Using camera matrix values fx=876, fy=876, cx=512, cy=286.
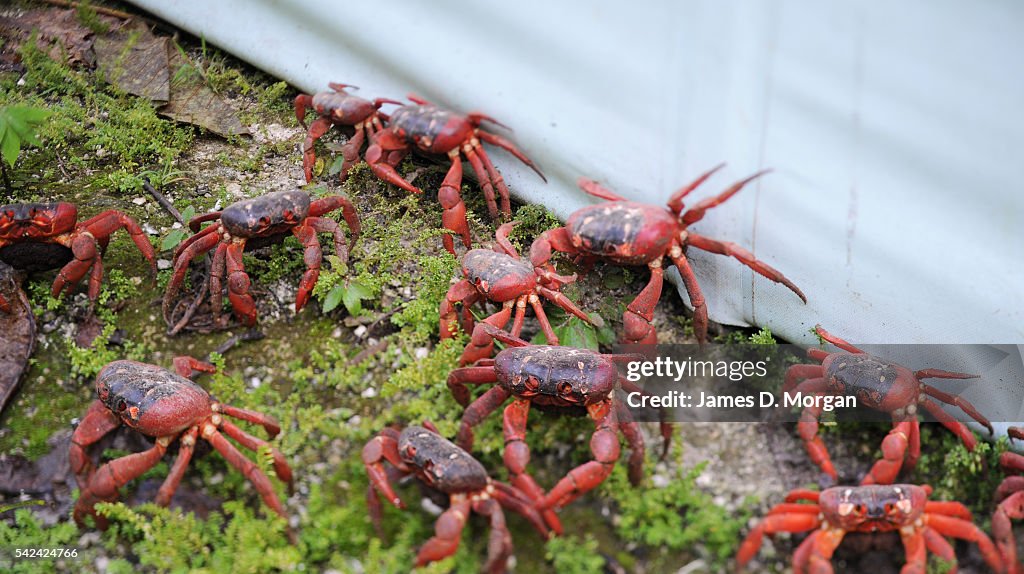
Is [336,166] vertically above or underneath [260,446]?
above

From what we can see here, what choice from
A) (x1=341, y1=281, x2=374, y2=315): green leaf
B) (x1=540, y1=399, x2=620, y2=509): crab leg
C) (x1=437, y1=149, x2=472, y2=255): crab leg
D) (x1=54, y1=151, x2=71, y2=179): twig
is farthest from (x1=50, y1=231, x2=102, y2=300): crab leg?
(x1=540, y1=399, x2=620, y2=509): crab leg

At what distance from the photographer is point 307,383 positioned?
461 centimetres

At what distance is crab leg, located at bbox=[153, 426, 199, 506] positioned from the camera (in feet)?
13.1

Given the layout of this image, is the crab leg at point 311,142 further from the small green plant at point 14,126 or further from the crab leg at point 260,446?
the crab leg at point 260,446

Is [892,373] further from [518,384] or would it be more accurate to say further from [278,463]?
[278,463]

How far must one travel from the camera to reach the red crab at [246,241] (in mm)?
4723

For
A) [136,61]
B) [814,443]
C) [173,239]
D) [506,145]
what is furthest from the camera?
[136,61]

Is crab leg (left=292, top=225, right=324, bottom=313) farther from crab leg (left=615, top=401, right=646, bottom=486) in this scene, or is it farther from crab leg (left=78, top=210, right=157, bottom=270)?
crab leg (left=615, top=401, right=646, bottom=486)

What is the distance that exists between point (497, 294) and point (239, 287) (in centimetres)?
139

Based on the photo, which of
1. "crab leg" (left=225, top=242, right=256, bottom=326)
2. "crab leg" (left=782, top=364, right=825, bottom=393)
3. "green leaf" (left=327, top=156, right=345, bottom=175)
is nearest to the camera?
"crab leg" (left=782, top=364, right=825, bottom=393)

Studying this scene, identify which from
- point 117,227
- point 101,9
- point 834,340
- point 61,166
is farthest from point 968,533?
point 101,9

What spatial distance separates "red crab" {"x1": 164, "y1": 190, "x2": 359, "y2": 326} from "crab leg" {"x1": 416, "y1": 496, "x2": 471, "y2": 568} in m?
1.69

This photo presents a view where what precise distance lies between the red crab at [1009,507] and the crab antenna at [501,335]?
2.22 m

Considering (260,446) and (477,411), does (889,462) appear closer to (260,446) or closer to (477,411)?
(477,411)
